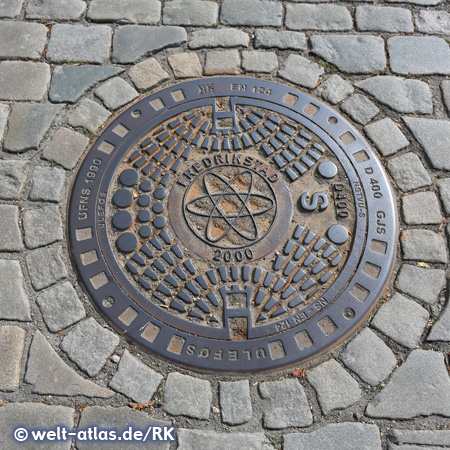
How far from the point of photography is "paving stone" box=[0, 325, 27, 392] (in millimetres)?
2260

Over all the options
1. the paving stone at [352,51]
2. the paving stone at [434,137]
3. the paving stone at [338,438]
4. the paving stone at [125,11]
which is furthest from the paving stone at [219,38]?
the paving stone at [338,438]

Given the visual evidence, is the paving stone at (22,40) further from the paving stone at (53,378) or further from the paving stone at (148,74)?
the paving stone at (53,378)

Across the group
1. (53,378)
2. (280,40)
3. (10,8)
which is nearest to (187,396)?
(53,378)

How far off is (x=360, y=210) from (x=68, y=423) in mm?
1767

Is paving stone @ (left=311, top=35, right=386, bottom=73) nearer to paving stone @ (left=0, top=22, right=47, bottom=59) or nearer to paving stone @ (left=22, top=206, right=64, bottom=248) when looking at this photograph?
paving stone @ (left=0, top=22, right=47, bottom=59)

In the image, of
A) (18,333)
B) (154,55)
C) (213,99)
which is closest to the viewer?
(18,333)

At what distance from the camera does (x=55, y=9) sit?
3.40 meters

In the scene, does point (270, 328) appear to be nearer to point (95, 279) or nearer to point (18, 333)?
point (95, 279)

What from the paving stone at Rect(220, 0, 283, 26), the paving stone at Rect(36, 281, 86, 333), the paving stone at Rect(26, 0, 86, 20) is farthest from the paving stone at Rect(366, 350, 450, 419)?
the paving stone at Rect(26, 0, 86, 20)

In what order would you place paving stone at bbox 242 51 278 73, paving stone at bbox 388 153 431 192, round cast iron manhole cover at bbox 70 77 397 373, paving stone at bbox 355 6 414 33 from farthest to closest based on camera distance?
paving stone at bbox 355 6 414 33, paving stone at bbox 242 51 278 73, paving stone at bbox 388 153 431 192, round cast iron manhole cover at bbox 70 77 397 373

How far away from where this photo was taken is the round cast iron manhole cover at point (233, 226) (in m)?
2.40

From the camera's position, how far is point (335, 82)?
3.17 meters

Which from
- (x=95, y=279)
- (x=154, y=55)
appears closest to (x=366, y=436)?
(x=95, y=279)

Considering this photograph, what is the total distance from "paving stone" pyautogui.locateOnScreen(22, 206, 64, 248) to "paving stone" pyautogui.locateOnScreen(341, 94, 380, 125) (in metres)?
1.81
